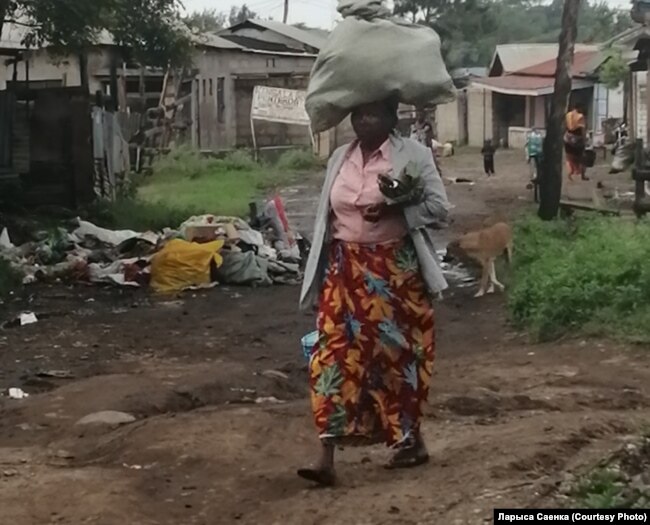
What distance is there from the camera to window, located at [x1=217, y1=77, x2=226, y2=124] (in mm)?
37938

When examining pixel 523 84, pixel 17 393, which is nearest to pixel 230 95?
pixel 523 84

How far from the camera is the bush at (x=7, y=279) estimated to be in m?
13.4

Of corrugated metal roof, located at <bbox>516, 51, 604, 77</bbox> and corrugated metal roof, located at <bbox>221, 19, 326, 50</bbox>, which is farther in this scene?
corrugated metal roof, located at <bbox>221, 19, 326, 50</bbox>

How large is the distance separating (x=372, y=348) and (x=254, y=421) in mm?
1547

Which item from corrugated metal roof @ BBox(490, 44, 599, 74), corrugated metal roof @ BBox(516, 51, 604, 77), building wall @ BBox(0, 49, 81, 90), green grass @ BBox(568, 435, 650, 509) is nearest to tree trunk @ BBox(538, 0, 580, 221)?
building wall @ BBox(0, 49, 81, 90)

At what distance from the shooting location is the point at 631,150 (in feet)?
92.3

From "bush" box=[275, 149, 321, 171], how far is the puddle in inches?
764

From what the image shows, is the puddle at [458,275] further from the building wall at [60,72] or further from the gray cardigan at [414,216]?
the building wall at [60,72]

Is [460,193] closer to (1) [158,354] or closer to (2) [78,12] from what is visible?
(2) [78,12]

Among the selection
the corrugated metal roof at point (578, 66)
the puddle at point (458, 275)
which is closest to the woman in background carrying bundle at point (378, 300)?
the puddle at point (458, 275)

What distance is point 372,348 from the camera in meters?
5.29

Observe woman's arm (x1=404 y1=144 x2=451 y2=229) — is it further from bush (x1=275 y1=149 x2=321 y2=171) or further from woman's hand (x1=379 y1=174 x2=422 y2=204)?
bush (x1=275 y1=149 x2=321 y2=171)

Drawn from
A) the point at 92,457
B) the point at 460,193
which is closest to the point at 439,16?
the point at 460,193

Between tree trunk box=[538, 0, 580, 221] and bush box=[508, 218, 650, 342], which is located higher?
tree trunk box=[538, 0, 580, 221]
